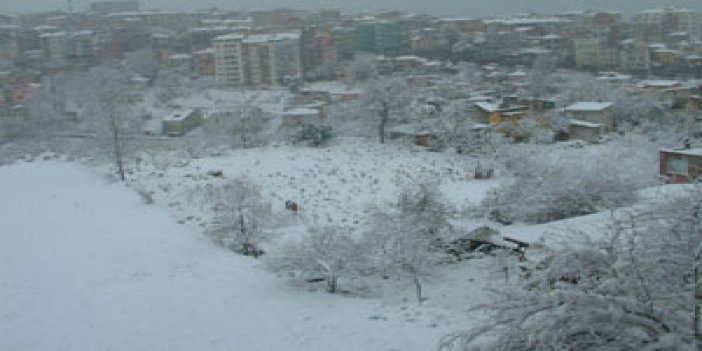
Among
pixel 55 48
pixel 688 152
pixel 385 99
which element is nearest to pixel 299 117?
pixel 385 99

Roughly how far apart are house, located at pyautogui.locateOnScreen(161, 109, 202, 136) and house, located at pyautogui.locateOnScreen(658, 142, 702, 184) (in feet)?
78.3

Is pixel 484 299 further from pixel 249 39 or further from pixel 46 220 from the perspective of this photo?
pixel 249 39

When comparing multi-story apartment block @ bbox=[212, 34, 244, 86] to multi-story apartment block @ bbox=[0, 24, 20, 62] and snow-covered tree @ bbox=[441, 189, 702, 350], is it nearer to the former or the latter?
multi-story apartment block @ bbox=[0, 24, 20, 62]

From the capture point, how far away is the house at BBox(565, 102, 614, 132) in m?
29.7

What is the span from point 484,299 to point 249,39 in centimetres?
4892

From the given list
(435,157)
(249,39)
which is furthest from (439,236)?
(249,39)

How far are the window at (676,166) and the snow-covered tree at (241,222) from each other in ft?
36.7

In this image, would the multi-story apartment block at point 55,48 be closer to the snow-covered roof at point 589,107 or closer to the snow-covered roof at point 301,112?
the snow-covered roof at point 301,112

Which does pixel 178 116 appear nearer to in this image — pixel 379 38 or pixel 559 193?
pixel 559 193

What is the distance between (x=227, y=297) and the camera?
1114cm

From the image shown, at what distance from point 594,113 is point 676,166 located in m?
10.9

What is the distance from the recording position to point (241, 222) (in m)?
14.1

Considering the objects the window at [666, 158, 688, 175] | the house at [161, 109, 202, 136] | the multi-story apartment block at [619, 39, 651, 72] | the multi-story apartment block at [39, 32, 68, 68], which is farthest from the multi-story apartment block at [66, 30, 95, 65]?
the window at [666, 158, 688, 175]

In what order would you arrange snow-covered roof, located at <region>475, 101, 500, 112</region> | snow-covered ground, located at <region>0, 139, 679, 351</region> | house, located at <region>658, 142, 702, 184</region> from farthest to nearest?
1. snow-covered roof, located at <region>475, 101, 500, 112</region>
2. house, located at <region>658, 142, 702, 184</region>
3. snow-covered ground, located at <region>0, 139, 679, 351</region>
